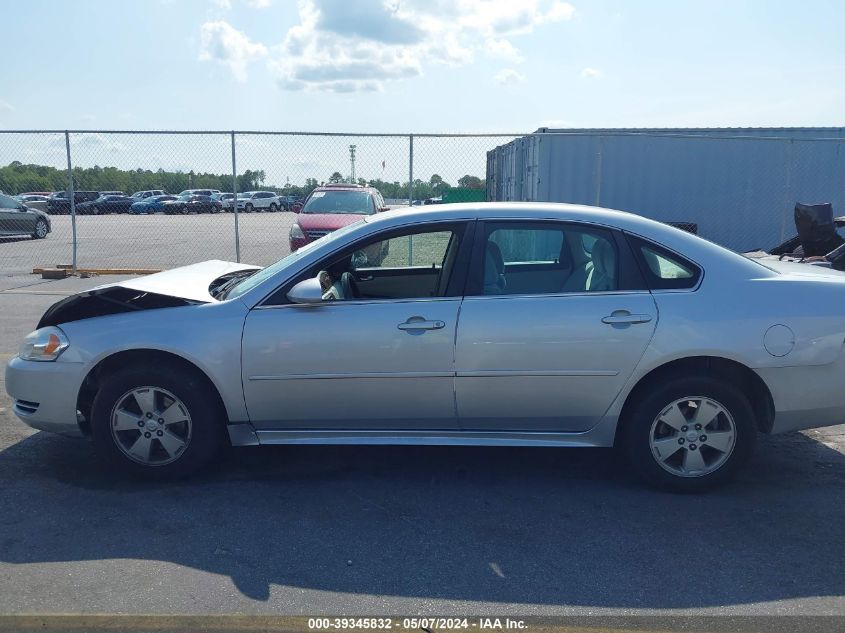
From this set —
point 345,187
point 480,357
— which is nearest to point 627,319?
point 480,357

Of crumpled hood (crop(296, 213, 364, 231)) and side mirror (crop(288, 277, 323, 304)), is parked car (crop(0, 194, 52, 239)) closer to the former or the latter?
crumpled hood (crop(296, 213, 364, 231))

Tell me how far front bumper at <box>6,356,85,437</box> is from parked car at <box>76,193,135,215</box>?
1448 centimetres

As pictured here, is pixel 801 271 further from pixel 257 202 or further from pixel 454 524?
pixel 257 202

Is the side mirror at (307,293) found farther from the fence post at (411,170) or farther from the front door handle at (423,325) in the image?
the fence post at (411,170)

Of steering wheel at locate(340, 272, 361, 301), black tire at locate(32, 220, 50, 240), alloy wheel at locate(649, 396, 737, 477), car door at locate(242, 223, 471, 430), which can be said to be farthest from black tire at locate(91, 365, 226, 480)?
black tire at locate(32, 220, 50, 240)

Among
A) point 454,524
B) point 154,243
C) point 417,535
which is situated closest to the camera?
point 417,535

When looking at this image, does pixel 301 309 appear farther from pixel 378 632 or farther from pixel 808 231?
pixel 808 231

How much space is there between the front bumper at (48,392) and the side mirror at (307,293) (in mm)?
1309

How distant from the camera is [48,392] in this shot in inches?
173

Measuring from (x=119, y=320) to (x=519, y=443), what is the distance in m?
2.40

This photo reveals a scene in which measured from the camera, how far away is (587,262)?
175 inches

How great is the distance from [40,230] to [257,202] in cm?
1026

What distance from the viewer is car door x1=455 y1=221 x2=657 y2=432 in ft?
13.6

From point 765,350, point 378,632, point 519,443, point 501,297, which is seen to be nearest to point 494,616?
point 378,632
